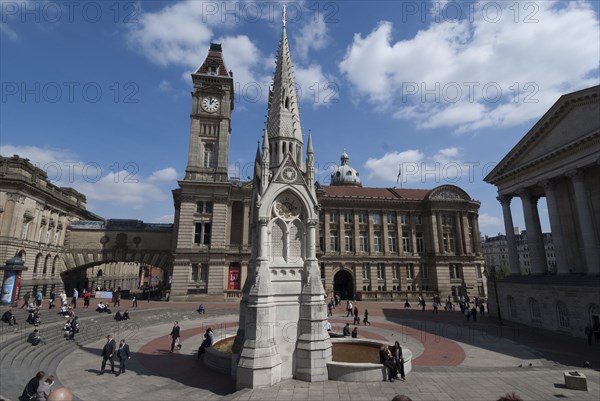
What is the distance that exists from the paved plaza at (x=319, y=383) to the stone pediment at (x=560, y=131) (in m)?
16.8

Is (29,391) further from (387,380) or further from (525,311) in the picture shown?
(525,311)

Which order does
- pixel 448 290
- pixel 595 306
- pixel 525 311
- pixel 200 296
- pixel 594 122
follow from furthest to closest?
pixel 448 290
pixel 200 296
pixel 525 311
pixel 594 122
pixel 595 306

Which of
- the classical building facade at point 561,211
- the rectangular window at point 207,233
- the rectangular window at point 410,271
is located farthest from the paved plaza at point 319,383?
the rectangular window at point 410,271

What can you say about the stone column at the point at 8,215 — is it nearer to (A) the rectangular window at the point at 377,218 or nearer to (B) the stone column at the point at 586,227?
(A) the rectangular window at the point at 377,218

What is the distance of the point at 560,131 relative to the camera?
104 ft

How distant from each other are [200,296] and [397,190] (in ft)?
145

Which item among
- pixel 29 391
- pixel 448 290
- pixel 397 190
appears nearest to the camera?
pixel 29 391

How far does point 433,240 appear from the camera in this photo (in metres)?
59.3

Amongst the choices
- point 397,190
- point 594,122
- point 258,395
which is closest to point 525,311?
point 594,122

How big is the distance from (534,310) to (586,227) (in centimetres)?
945

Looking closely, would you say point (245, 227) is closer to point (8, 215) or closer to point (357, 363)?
point (8, 215)

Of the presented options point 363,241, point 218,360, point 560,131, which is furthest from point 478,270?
point 218,360

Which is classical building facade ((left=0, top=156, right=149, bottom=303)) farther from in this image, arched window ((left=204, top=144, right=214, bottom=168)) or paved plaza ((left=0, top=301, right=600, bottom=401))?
arched window ((left=204, top=144, right=214, bottom=168))

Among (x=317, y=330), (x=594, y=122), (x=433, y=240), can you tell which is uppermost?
(x=594, y=122)
